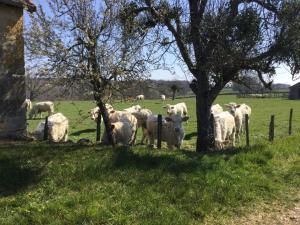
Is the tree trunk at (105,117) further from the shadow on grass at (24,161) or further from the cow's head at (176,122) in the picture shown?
the cow's head at (176,122)

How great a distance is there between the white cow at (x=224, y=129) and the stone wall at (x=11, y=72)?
6.84 meters

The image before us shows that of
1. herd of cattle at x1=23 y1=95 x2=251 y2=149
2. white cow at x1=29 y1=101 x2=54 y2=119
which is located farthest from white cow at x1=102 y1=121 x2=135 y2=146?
white cow at x1=29 y1=101 x2=54 y2=119

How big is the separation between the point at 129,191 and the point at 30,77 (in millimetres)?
4848

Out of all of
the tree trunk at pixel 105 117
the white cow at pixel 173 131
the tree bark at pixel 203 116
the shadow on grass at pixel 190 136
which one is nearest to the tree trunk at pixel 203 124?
the tree bark at pixel 203 116

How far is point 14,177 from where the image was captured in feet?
29.5

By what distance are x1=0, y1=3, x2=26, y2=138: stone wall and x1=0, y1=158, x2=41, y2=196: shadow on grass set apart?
133 inches

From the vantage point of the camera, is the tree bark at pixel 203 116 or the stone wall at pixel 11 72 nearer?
the stone wall at pixel 11 72

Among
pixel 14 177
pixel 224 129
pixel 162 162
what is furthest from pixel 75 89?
pixel 224 129

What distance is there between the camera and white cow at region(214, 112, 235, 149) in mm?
17106

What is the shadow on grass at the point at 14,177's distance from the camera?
28.0 ft

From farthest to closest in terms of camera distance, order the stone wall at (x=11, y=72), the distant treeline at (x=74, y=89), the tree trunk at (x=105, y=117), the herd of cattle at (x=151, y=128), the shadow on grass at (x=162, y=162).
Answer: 1. the herd of cattle at (x=151, y=128)
2. the stone wall at (x=11, y=72)
3. the tree trunk at (x=105, y=117)
4. the distant treeline at (x=74, y=89)
5. the shadow on grass at (x=162, y=162)

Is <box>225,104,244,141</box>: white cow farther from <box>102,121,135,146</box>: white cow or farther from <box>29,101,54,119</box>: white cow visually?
<box>29,101,54,119</box>: white cow

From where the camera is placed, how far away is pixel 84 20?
1155 cm

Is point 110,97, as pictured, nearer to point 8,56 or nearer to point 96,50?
point 96,50
